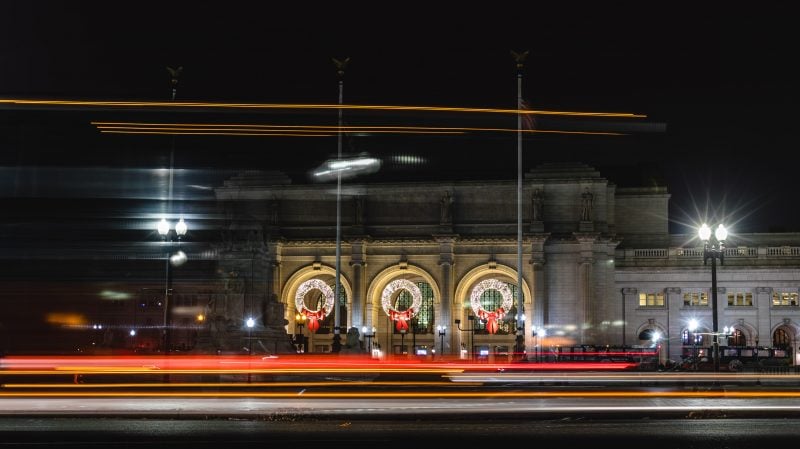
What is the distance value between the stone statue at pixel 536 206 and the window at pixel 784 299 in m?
22.5

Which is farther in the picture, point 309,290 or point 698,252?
point 309,290

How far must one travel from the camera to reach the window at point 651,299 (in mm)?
94312

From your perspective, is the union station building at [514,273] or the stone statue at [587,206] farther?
the stone statue at [587,206]

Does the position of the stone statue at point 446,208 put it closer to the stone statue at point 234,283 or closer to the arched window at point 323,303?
the arched window at point 323,303

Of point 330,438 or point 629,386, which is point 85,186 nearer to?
point 330,438

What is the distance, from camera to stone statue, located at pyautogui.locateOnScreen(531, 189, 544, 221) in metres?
93.0

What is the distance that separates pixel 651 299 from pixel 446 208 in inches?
834

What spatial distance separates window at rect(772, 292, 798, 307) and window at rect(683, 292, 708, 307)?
19.9 feet

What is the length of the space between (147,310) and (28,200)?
5.31 metres

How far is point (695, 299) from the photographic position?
307 feet

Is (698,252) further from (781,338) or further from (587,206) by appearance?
(587,206)

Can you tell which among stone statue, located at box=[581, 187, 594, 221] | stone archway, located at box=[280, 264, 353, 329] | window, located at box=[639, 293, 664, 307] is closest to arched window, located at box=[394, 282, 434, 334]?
stone archway, located at box=[280, 264, 353, 329]

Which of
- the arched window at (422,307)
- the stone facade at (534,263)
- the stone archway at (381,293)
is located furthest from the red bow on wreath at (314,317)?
the arched window at (422,307)

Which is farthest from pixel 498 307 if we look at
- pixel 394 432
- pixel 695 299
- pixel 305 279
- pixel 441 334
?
pixel 394 432
